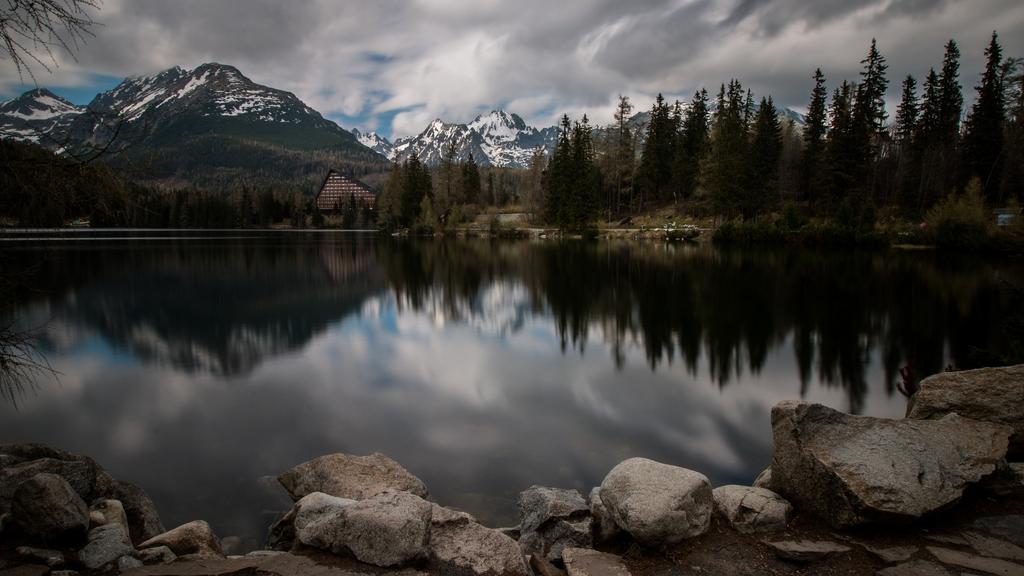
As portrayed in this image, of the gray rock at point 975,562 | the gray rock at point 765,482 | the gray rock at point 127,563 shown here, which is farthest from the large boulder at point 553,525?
the gray rock at point 127,563

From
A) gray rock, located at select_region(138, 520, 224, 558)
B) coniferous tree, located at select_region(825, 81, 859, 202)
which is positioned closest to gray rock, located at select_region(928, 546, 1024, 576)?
gray rock, located at select_region(138, 520, 224, 558)

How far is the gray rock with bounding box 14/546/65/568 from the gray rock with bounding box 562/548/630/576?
5362 millimetres

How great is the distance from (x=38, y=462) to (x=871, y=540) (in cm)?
1069

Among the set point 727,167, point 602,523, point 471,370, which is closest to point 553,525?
point 602,523

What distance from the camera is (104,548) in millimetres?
5844

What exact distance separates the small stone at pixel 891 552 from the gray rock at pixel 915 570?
107 mm

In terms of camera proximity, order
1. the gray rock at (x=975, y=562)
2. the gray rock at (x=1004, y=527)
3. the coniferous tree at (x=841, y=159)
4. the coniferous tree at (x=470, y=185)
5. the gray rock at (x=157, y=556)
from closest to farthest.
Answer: the gray rock at (x=975, y=562) < the gray rock at (x=1004, y=527) < the gray rock at (x=157, y=556) < the coniferous tree at (x=841, y=159) < the coniferous tree at (x=470, y=185)

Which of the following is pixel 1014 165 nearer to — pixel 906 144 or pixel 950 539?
pixel 906 144

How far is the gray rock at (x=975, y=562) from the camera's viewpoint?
5.10 m

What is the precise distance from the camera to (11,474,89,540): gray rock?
5.86m

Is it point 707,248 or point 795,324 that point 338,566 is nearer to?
point 795,324

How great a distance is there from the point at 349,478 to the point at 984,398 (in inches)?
382

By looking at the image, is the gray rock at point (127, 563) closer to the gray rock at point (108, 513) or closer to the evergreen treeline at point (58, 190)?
the gray rock at point (108, 513)

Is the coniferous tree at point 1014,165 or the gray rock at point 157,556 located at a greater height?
the coniferous tree at point 1014,165
